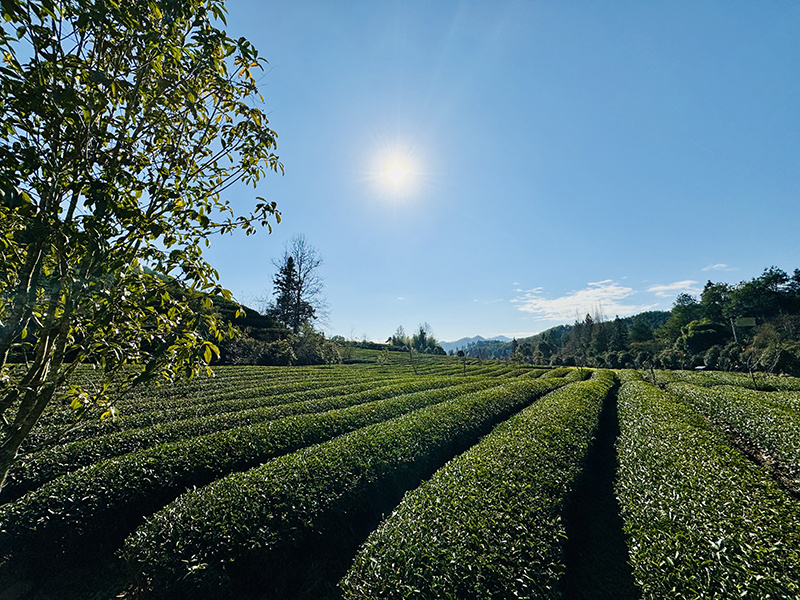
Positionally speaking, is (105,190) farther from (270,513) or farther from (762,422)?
(762,422)

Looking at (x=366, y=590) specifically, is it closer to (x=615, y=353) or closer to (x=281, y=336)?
(x=281, y=336)

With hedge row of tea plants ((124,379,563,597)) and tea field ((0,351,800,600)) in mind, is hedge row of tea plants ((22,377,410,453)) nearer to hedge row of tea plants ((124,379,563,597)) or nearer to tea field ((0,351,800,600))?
tea field ((0,351,800,600))

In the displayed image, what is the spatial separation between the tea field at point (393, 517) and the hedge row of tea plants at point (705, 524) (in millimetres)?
27

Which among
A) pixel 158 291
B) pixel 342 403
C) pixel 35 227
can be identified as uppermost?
pixel 35 227

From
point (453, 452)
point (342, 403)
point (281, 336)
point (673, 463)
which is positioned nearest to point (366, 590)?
point (453, 452)

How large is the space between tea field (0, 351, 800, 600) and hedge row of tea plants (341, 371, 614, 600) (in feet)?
0.08

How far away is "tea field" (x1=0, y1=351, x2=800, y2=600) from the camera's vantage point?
151 inches

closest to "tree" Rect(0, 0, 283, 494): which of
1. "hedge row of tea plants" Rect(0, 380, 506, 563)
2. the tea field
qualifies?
the tea field

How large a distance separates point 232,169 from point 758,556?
739 cm

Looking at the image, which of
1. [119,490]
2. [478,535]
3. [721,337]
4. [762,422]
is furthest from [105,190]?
[721,337]

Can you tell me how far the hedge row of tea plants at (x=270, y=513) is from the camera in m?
4.31

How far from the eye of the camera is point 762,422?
10.2m

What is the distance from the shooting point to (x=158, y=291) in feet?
7.21

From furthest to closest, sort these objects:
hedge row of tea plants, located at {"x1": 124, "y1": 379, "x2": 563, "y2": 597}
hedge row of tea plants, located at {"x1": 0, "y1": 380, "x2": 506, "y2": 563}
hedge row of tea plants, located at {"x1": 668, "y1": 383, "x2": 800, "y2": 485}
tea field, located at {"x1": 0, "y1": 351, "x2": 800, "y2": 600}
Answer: hedge row of tea plants, located at {"x1": 668, "y1": 383, "x2": 800, "y2": 485} < hedge row of tea plants, located at {"x1": 0, "y1": 380, "x2": 506, "y2": 563} < hedge row of tea plants, located at {"x1": 124, "y1": 379, "x2": 563, "y2": 597} < tea field, located at {"x1": 0, "y1": 351, "x2": 800, "y2": 600}
